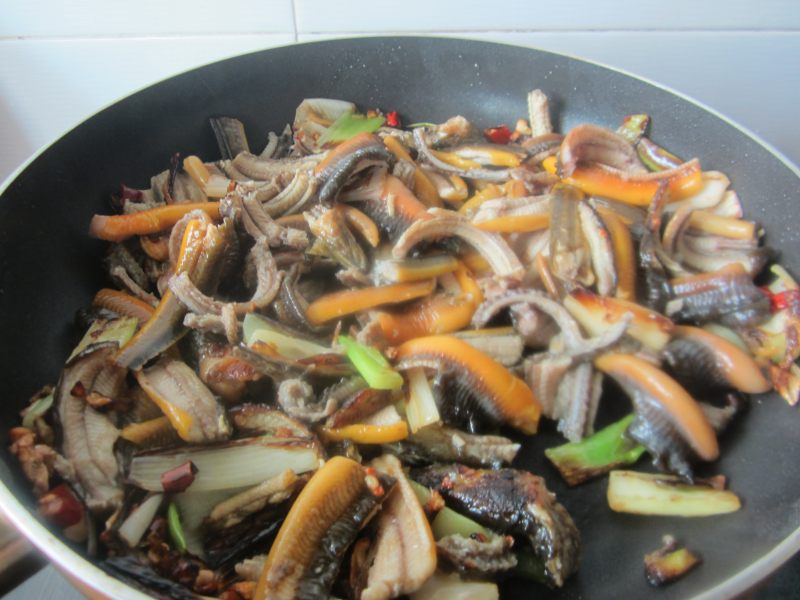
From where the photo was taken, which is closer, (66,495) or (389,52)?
(66,495)

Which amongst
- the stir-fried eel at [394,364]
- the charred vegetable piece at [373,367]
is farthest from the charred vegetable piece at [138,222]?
the charred vegetable piece at [373,367]

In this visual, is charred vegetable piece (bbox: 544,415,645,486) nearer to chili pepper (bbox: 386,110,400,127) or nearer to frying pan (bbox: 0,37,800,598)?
frying pan (bbox: 0,37,800,598)

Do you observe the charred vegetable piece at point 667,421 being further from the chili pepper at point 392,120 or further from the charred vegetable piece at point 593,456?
the chili pepper at point 392,120

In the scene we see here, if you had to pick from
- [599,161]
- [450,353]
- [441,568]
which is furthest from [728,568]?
[599,161]

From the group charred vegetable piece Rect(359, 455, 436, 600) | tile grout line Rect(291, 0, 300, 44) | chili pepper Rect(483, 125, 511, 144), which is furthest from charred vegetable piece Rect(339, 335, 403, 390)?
tile grout line Rect(291, 0, 300, 44)

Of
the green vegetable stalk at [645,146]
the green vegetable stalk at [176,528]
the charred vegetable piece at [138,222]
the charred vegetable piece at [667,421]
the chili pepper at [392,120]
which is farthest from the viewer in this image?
the chili pepper at [392,120]

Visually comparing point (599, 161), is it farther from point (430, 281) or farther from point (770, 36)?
point (770, 36)

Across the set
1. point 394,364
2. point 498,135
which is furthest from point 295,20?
point 394,364
